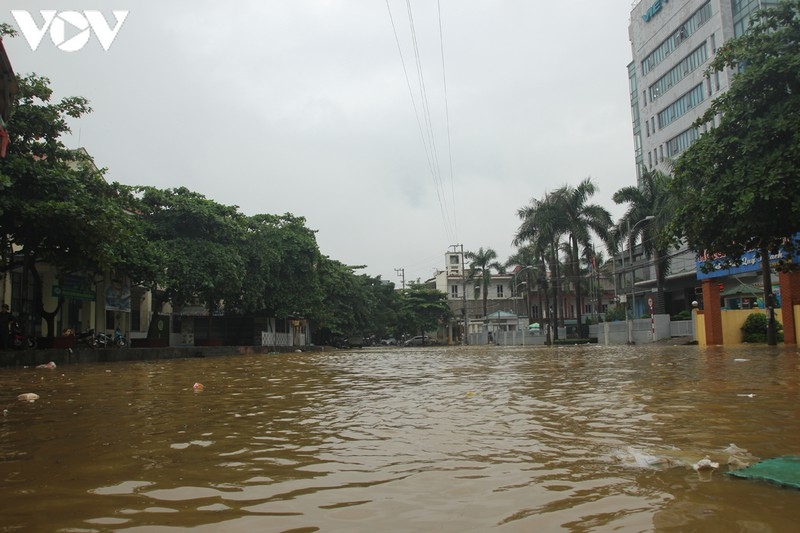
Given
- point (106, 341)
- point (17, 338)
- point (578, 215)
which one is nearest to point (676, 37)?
point (578, 215)

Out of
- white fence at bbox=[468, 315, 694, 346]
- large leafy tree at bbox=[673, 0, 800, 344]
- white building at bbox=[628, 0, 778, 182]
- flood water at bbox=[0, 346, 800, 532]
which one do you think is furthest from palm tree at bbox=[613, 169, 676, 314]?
flood water at bbox=[0, 346, 800, 532]

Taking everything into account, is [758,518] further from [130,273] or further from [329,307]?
[329,307]

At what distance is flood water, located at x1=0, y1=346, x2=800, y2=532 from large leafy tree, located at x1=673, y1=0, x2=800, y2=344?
889 centimetres

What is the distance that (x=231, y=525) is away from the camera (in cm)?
294

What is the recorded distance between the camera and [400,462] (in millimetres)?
4285

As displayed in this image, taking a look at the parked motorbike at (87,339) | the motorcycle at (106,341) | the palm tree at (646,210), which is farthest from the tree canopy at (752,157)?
the motorcycle at (106,341)

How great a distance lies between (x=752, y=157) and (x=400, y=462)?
15.3 m

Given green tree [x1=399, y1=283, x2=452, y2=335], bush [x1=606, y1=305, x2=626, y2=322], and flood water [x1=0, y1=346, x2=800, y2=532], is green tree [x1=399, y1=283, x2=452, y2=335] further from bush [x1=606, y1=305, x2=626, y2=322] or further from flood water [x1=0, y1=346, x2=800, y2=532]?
flood water [x1=0, y1=346, x2=800, y2=532]

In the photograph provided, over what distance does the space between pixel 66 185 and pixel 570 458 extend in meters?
20.0

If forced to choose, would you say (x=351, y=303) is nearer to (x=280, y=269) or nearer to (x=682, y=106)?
(x=280, y=269)

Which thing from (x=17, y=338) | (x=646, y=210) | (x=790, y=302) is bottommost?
(x=17, y=338)

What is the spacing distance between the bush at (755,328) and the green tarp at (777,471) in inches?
1029

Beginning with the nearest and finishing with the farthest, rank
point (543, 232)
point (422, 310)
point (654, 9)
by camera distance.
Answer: point (543, 232)
point (654, 9)
point (422, 310)

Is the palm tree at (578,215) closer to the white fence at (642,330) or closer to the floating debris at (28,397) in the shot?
the white fence at (642,330)
